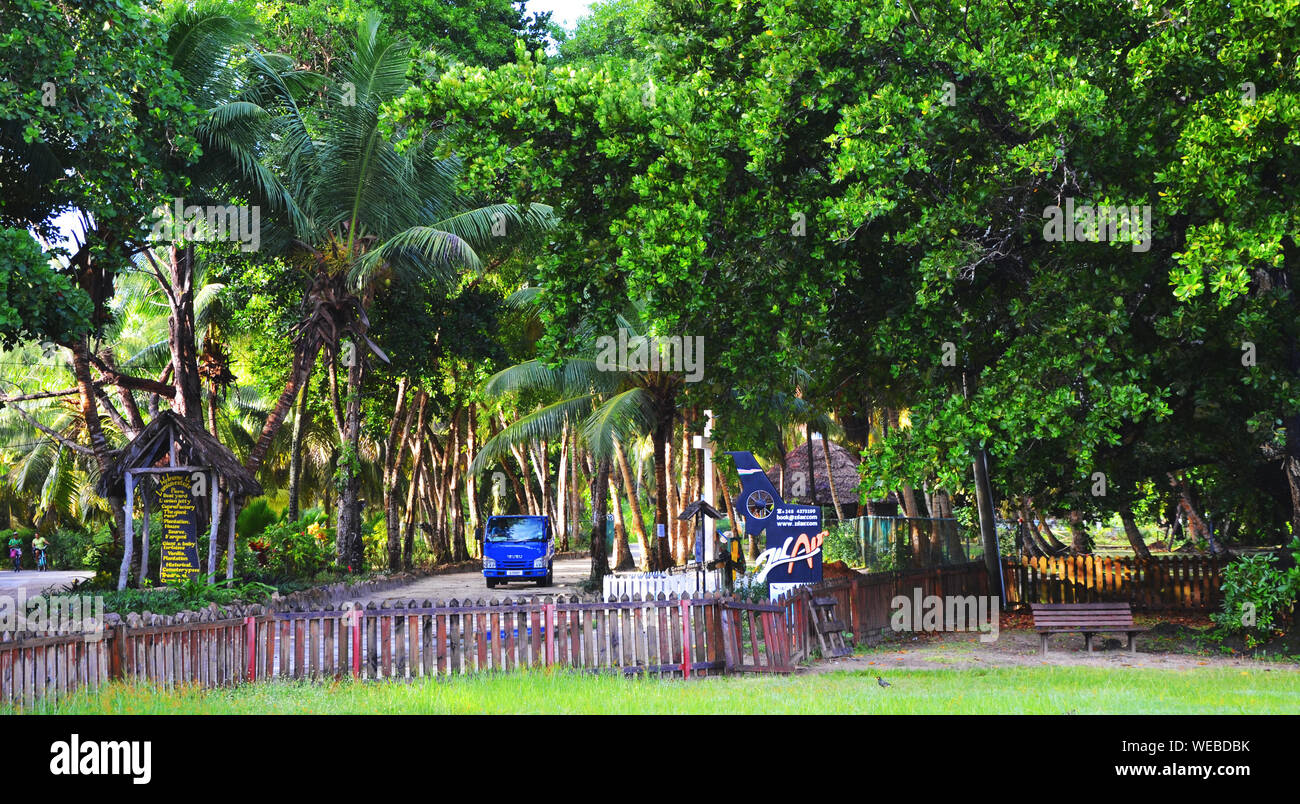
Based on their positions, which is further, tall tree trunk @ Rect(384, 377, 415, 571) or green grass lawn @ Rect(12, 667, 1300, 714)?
tall tree trunk @ Rect(384, 377, 415, 571)

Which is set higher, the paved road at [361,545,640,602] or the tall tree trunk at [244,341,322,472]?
the tall tree trunk at [244,341,322,472]

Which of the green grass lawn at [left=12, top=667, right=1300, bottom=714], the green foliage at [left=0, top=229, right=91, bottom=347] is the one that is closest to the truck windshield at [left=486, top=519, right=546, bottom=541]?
the green foliage at [left=0, top=229, right=91, bottom=347]

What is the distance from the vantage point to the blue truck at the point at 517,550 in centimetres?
3108

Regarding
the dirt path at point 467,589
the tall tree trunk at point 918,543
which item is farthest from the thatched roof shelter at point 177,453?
the tall tree trunk at point 918,543

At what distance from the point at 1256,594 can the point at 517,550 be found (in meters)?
20.2

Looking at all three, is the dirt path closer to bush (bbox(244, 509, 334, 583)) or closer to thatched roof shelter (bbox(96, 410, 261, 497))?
bush (bbox(244, 509, 334, 583))

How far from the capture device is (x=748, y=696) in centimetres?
1121

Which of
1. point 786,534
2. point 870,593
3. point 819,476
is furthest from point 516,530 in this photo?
point 786,534

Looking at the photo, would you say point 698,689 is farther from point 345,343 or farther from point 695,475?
point 695,475

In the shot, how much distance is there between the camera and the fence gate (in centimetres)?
1363

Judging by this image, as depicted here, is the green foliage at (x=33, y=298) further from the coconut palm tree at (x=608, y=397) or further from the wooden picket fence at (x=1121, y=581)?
the wooden picket fence at (x=1121, y=581)

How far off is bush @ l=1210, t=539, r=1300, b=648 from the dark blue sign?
547 cm

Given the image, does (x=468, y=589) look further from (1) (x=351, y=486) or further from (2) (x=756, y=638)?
(2) (x=756, y=638)

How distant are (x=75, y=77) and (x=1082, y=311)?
499 inches
